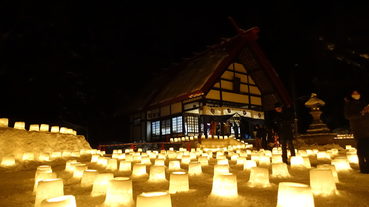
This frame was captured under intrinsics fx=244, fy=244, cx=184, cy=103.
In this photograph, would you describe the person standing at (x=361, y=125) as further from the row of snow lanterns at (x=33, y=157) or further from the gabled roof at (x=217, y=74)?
the gabled roof at (x=217, y=74)

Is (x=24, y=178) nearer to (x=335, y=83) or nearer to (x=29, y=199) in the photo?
(x=29, y=199)

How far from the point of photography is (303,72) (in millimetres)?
22812

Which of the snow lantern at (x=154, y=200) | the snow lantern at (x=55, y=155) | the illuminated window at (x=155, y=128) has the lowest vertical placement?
the snow lantern at (x=154, y=200)

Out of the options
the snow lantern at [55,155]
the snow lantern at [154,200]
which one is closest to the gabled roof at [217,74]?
the snow lantern at [55,155]

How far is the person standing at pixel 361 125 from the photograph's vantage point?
15.8 ft

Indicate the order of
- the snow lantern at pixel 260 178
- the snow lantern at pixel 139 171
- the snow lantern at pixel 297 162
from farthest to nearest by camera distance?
the snow lantern at pixel 297 162 < the snow lantern at pixel 139 171 < the snow lantern at pixel 260 178

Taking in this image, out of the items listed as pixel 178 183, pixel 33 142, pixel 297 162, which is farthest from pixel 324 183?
pixel 33 142

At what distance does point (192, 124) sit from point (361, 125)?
1339cm

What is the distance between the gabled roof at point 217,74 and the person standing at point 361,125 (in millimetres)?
10547

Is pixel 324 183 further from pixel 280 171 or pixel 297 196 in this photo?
pixel 280 171

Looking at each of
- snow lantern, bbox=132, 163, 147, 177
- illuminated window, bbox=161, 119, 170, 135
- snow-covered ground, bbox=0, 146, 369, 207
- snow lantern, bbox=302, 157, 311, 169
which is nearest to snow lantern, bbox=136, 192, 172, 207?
snow-covered ground, bbox=0, 146, 369, 207

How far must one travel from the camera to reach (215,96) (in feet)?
57.2

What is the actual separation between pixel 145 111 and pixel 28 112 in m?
9.40

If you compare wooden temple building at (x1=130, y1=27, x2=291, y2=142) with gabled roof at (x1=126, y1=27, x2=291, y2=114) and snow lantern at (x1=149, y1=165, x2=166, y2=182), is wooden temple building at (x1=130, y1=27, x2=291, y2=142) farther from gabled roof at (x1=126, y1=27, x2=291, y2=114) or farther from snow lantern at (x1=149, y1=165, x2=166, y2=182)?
snow lantern at (x1=149, y1=165, x2=166, y2=182)
